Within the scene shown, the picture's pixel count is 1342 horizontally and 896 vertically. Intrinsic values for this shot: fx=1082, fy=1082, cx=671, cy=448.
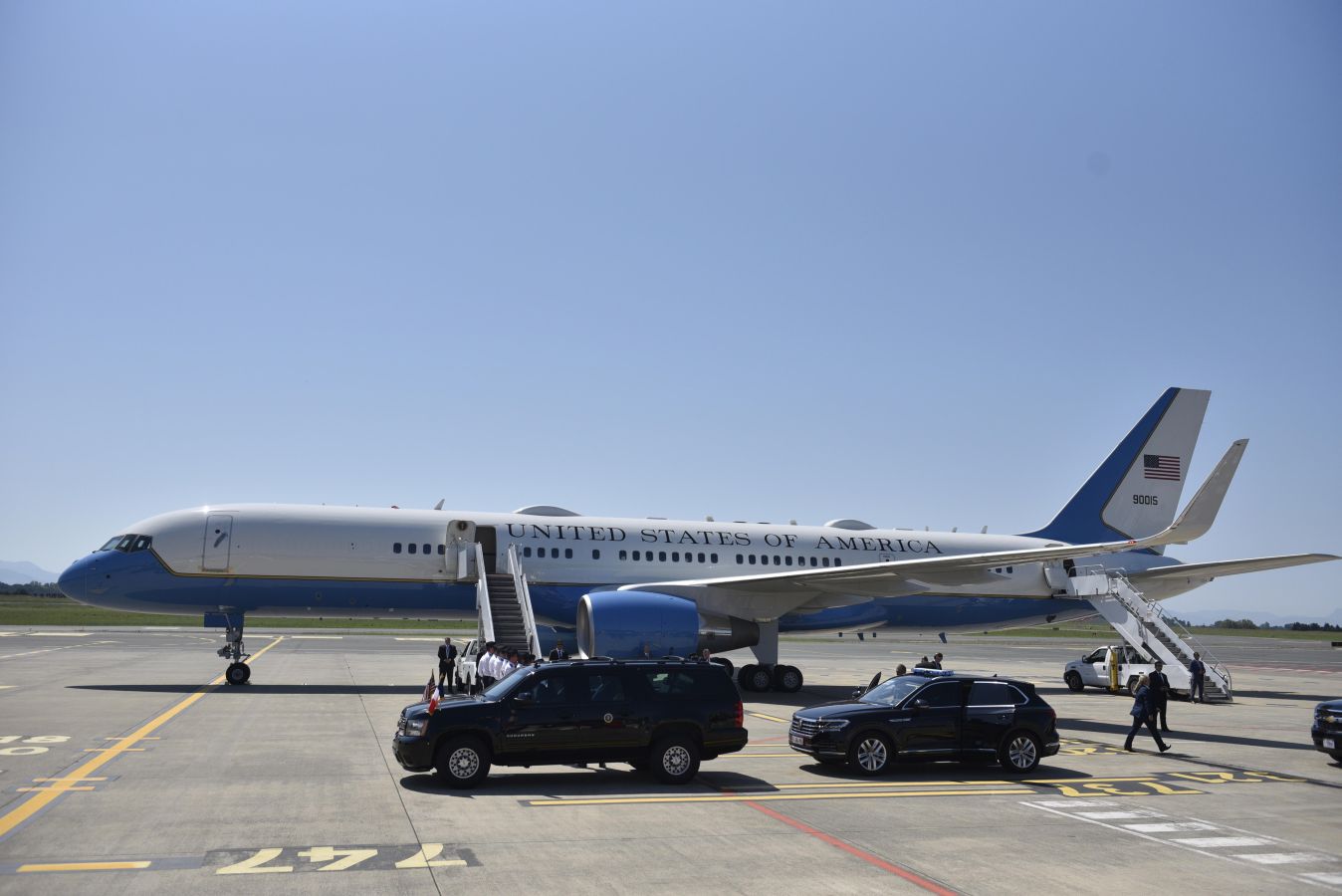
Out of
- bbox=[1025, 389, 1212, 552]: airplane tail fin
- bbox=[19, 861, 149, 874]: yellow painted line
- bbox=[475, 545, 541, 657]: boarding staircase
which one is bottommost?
bbox=[19, 861, 149, 874]: yellow painted line

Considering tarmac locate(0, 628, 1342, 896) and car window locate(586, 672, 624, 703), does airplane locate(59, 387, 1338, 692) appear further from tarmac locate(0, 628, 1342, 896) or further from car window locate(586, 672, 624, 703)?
car window locate(586, 672, 624, 703)

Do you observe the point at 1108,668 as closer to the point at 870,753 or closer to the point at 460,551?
the point at 460,551

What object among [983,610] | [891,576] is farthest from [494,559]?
[983,610]

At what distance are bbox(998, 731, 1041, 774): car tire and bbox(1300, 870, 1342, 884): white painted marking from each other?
6433 mm

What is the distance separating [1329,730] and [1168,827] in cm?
795

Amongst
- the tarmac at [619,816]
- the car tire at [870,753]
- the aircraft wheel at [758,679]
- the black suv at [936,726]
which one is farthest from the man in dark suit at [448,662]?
the car tire at [870,753]

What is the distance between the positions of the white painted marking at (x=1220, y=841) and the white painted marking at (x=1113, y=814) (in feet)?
4.15

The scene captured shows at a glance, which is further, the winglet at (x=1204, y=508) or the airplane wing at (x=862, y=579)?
the airplane wing at (x=862, y=579)

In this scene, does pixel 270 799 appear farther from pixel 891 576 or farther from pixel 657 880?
pixel 891 576

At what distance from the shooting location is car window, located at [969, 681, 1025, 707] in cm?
1756

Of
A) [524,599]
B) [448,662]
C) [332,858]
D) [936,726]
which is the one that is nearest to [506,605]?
[524,599]

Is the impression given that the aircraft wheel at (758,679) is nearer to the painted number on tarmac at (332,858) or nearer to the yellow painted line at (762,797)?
the yellow painted line at (762,797)

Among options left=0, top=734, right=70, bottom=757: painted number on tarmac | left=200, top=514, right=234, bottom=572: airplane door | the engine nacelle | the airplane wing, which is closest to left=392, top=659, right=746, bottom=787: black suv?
left=0, top=734, right=70, bottom=757: painted number on tarmac

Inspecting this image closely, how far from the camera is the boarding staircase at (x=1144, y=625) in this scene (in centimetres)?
3250
